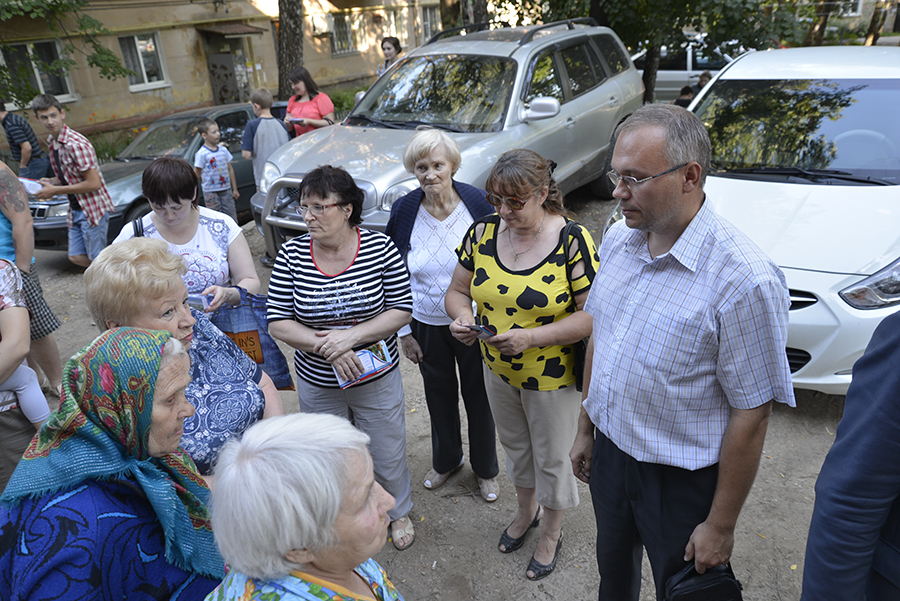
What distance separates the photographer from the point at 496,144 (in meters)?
5.34

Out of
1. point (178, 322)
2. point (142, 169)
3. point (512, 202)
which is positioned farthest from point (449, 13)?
point (178, 322)

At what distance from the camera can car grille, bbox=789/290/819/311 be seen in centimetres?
345

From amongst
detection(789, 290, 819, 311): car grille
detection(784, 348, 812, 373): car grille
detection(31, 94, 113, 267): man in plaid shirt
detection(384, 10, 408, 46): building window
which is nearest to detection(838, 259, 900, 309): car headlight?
detection(789, 290, 819, 311): car grille

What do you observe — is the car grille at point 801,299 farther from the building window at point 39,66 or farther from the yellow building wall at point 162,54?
the yellow building wall at point 162,54

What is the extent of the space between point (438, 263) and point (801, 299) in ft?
6.97

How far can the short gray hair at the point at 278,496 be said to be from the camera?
1.27 meters

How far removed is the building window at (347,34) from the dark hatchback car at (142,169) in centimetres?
1564

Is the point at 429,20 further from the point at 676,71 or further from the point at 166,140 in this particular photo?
the point at 166,140

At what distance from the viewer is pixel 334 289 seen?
106 inches

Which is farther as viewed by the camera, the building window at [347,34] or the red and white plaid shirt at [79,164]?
the building window at [347,34]

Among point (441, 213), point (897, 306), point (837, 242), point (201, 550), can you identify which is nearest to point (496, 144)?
point (441, 213)

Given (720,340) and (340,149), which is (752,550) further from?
(340,149)

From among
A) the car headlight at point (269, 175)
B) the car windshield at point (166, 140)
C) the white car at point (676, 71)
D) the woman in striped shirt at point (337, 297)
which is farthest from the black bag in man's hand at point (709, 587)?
the white car at point (676, 71)

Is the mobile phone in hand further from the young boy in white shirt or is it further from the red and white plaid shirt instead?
the young boy in white shirt
